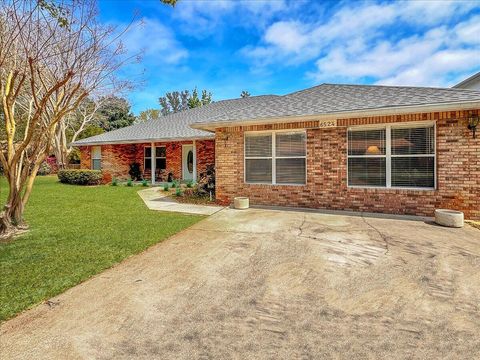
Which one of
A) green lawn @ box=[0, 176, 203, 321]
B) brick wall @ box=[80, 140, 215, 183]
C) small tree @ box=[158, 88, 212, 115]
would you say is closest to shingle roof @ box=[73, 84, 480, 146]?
green lawn @ box=[0, 176, 203, 321]

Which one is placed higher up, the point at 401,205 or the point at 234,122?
the point at 234,122

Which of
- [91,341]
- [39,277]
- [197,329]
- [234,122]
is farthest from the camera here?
[234,122]

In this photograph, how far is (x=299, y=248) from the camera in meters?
5.10

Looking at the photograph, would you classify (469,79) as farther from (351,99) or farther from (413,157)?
(413,157)

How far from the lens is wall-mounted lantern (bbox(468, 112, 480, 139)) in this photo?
670 centimetres

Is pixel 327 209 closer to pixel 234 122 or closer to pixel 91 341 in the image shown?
pixel 234 122

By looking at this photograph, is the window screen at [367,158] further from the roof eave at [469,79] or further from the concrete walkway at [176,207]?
the roof eave at [469,79]

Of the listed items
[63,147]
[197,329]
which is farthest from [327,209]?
[63,147]

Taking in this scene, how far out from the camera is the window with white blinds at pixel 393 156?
7.36 m

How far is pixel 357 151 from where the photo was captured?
807 centimetres

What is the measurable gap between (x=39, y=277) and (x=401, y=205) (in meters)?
8.21

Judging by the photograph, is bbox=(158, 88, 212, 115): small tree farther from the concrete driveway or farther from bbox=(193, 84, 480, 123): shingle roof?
the concrete driveway

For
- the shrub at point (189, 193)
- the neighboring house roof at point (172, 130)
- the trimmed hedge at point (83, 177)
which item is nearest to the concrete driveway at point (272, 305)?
the shrub at point (189, 193)

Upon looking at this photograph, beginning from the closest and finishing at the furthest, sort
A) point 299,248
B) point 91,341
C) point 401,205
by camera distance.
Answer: point 91,341 → point 299,248 → point 401,205
